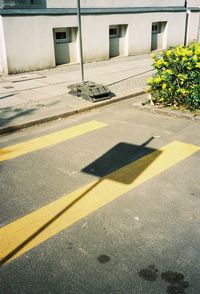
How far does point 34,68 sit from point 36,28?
1714 mm

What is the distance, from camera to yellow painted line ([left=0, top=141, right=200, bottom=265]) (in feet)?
12.6

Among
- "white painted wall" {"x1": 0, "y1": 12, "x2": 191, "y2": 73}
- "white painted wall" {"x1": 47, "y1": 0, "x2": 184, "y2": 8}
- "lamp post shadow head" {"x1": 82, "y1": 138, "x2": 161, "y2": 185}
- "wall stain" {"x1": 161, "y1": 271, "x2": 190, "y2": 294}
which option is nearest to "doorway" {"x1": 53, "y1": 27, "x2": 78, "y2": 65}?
"white painted wall" {"x1": 0, "y1": 12, "x2": 191, "y2": 73}

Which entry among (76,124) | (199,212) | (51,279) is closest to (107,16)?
(76,124)

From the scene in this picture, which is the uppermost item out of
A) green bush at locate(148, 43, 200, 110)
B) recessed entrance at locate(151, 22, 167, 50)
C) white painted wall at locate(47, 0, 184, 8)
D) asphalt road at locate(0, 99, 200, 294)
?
white painted wall at locate(47, 0, 184, 8)

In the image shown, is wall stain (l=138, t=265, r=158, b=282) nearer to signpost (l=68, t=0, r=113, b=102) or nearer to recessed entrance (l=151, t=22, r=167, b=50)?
signpost (l=68, t=0, r=113, b=102)

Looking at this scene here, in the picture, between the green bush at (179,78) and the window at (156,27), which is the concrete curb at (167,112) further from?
the window at (156,27)

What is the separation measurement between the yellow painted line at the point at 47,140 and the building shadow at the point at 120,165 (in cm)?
125

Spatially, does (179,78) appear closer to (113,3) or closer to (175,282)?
(175,282)

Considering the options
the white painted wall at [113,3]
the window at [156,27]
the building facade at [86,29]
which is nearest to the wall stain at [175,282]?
the building facade at [86,29]

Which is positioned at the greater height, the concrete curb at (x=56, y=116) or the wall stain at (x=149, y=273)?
the concrete curb at (x=56, y=116)

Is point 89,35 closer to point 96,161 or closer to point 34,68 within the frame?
point 34,68

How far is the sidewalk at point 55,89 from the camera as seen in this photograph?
28.0ft

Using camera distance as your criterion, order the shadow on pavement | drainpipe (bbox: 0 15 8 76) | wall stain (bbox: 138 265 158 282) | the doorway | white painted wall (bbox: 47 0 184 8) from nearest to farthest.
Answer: wall stain (bbox: 138 265 158 282) < the shadow on pavement < drainpipe (bbox: 0 15 8 76) < white painted wall (bbox: 47 0 184 8) < the doorway

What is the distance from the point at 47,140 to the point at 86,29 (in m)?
10.7
